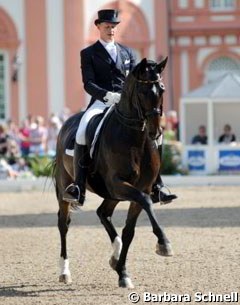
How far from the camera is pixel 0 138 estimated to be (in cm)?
2512

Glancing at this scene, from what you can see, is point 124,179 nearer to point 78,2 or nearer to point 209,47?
point 78,2

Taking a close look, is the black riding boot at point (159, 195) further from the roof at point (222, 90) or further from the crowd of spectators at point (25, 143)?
the roof at point (222, 90)

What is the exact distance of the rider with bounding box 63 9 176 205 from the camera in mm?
9844

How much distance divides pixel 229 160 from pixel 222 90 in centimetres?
210

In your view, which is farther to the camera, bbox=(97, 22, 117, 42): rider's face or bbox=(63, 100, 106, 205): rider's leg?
bbox=(97, 22, 117, 42): rider's face

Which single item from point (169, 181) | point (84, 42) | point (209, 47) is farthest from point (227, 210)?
point (209, 47)

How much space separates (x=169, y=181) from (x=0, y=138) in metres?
4.69

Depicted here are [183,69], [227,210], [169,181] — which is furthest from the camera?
[183,69]

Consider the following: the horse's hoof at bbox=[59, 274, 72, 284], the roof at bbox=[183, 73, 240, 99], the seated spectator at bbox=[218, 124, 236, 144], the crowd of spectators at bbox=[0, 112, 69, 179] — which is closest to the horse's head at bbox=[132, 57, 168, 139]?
the horse's hoof at bbox=[59, 274, 72, 284]

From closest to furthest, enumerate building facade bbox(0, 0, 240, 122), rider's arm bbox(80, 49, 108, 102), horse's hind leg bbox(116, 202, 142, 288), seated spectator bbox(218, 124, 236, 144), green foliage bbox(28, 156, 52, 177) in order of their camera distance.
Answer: horse's hind leg bbox(116, 202, 142, 288) → rider's arm bbox(80, 49, 108, 102) → green foliage bbox(28, 156, 52, 177) → seated spectator bbox(218, 124, 236, 144) → building facade bbox(0, 0, 240, 122)

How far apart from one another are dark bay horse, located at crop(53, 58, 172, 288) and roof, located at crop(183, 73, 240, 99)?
15.8 metres

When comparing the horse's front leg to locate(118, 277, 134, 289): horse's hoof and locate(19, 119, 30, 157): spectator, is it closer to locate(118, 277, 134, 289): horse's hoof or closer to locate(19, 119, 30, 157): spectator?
locate(118, 277, 134, 289): horse's hoof

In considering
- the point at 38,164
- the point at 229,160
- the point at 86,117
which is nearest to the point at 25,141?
the point at 38,164

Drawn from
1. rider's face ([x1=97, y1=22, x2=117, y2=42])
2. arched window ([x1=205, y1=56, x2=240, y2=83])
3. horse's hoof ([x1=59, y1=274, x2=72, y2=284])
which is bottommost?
arched window ([x1=205, y1=56, x2=240, y2=83])
